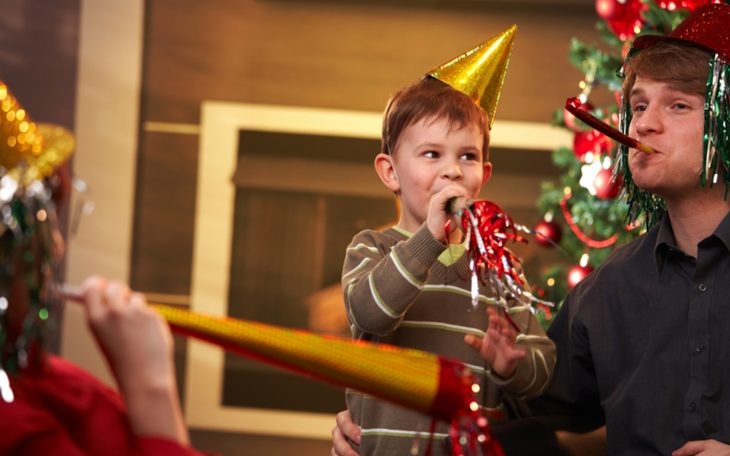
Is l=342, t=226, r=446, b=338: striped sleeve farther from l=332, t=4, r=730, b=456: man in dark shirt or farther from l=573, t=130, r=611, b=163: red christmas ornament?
l=573, t=130, r=611, b=163: red christmas ornament

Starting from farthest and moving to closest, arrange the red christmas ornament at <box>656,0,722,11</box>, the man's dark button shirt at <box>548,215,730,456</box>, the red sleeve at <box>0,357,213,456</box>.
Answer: the red christmas ornament at <box>656,0,722,11</box> < the man's dark button shirt at <box>548,215,730,456</box> < the red sleeve at <box>0,357,213,456</box>

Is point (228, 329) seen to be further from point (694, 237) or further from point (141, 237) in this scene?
point (141, 237)

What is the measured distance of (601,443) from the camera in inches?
71.4

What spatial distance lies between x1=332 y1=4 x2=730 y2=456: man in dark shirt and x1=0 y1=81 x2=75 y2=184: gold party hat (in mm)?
806

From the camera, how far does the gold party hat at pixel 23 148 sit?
3.34 feet

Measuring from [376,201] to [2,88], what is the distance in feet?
9.94

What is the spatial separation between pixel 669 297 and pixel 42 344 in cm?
108

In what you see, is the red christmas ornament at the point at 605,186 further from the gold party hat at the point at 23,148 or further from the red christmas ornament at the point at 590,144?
the gold party hat at the point at 23,148

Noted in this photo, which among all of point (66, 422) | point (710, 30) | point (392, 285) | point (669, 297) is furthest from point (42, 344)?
point (710, 30)

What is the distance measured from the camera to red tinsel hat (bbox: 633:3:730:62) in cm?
175

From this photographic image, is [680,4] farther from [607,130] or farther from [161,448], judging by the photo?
[161,448]

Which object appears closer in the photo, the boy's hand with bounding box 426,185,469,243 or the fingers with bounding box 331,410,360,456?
the boy's hand with bounding box 426,185,469,243

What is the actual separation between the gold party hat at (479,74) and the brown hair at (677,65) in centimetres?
23

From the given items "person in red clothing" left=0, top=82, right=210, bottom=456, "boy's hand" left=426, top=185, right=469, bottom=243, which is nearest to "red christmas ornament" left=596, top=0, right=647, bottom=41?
"boy's hand" left=426, top=185, right=469, bottom=243
